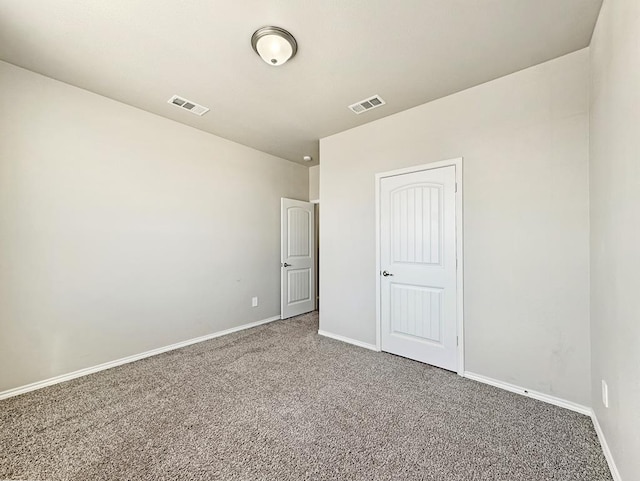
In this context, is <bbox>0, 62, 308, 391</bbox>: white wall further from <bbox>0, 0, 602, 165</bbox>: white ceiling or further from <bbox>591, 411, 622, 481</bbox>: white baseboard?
<bbox>591, 411, 622, 481</bbox>: white baseboard

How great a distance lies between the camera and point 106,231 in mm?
2707

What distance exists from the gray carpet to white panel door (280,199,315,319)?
1.85 metres

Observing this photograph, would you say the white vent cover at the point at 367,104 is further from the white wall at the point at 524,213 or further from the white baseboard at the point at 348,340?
the white baseboard at the point at 348,340

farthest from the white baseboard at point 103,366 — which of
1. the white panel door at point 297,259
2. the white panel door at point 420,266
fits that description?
the white panel door at point 420,266

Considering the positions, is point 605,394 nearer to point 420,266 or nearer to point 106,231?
point 420,266

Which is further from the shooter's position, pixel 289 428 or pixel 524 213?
pixel 524 213

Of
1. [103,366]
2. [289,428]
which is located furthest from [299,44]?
[103,366]

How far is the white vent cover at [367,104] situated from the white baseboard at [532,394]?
2.71 meters

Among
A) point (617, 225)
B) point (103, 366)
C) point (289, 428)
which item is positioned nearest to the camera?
point (617, 225)

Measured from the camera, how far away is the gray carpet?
1.48 m

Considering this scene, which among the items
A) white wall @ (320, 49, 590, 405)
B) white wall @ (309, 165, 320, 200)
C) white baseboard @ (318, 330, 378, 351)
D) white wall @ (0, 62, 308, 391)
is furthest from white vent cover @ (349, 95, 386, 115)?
white baseboard @ (318, 330, 378, 351)

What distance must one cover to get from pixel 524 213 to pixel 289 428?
2.39m

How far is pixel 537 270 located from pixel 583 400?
3.12ft

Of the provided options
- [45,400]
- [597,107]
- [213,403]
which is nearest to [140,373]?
[45,400]
